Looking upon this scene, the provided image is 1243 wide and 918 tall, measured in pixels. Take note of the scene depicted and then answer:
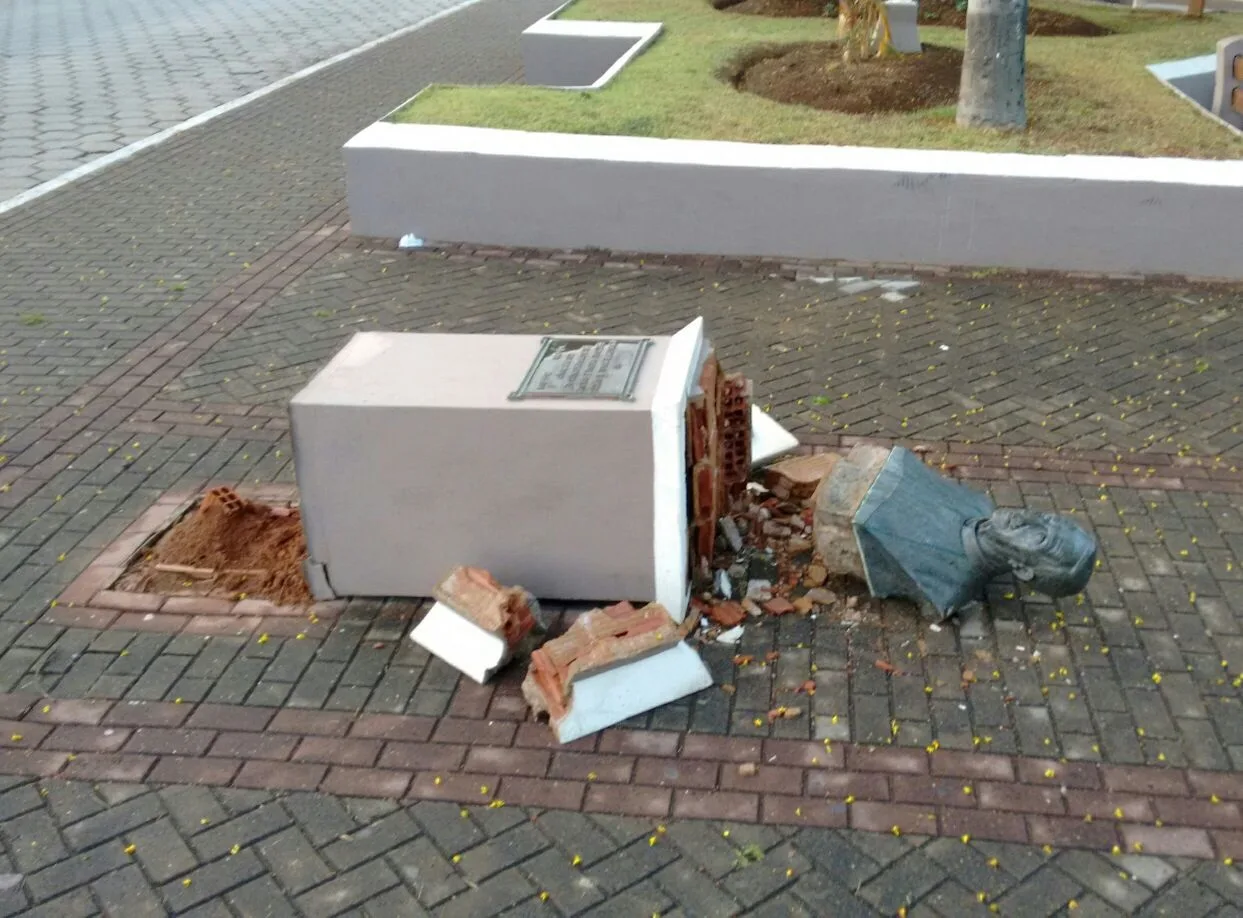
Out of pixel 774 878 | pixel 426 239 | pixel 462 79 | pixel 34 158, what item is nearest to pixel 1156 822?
pixel 774 878

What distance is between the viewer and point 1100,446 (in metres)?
5.94

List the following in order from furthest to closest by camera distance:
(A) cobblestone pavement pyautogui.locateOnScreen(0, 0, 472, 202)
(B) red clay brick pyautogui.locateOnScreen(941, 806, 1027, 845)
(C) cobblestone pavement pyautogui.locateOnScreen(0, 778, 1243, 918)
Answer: (A) cobblestone pavement pyautogui.locateOnScreen(0, 0, 472, 202), (B) red clay brick pyautogui.locateOnScreen(941, 806, 1027, 845), (C) cobblestone pavement pyautogui.locateOnScreen(0, 778, 1243, 918)

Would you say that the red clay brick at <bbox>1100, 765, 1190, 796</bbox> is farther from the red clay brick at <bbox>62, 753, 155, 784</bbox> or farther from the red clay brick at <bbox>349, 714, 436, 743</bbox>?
the red clay brick at <bbox>62, 753, 155, 784</bbox>

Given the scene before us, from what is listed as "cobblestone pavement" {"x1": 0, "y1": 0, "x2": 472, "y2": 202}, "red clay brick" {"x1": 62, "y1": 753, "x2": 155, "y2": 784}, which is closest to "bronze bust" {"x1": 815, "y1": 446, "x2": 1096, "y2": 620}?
"red clay brick" {"x1": 62, "y1": 753, "x2": 155, "y2": 784}

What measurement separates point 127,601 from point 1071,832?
3.69 metres

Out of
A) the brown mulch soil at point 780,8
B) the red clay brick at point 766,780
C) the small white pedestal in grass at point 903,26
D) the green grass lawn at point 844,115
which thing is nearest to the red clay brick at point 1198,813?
the red clay brick at point 766,780

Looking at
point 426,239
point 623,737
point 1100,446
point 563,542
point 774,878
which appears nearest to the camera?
point 774,878

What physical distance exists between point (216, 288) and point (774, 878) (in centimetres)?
625

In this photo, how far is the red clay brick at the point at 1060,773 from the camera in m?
3.81

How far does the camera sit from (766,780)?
384 cm

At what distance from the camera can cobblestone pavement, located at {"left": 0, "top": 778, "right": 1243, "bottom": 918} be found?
339 centimetres

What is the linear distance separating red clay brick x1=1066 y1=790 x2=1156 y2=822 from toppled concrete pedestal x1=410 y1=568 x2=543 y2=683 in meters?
1.97

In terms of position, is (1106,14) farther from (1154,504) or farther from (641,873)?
(641,873)

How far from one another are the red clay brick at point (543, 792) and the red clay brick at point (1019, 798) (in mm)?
1314
